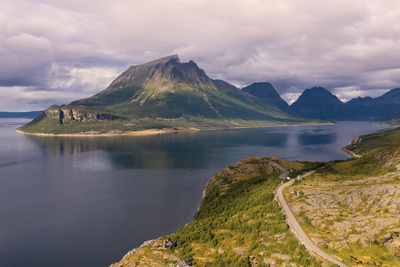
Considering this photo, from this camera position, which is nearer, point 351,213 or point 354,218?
point 354,218

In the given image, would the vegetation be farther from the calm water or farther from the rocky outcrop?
the calm water

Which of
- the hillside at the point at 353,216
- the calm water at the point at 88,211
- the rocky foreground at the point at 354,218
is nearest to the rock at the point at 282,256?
the hillside at the point at 353,216

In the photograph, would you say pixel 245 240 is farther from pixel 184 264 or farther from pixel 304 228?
pixel 184 264

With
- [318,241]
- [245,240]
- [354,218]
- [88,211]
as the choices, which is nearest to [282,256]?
[318,241]

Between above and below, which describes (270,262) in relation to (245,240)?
above

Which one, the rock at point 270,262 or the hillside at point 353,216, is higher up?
the hillside at point 353,216

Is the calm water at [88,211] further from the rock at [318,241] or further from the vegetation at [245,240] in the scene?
the rock at [318,241]

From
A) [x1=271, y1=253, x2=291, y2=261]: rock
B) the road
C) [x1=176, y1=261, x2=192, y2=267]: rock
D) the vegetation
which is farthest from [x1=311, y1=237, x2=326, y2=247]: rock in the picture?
[x1=176, y1=261, x2=192, y2=267]: rock

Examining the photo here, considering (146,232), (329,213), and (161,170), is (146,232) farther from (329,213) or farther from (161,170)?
(161,170)

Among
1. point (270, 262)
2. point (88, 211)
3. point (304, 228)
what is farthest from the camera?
point (88, 211)

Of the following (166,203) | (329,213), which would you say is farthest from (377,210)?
(166,203)

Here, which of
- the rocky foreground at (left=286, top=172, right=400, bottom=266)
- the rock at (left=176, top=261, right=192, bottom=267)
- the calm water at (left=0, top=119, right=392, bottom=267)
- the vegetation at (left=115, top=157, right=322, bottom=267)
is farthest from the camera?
the calm water at (left=0, top=119, right=392, bottom=267)
